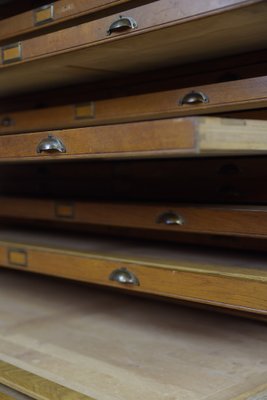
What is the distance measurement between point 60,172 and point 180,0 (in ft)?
3.62

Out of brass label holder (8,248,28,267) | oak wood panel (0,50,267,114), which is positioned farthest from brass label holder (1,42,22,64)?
brass label holder (8,248,28,267)

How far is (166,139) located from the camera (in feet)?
2.97

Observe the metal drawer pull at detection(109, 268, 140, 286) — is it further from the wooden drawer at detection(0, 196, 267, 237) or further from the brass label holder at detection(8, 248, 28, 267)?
the brass label holder at detection(8, 248, 28, 267)

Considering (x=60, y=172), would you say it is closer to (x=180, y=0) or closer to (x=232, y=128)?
(x=180, y=0)

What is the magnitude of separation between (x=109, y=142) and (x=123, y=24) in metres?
0.26

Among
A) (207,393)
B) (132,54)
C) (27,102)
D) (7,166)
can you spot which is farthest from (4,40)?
(207,393)

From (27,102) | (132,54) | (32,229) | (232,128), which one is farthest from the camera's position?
(27,102)

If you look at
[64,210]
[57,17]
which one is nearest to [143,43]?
[57,17]

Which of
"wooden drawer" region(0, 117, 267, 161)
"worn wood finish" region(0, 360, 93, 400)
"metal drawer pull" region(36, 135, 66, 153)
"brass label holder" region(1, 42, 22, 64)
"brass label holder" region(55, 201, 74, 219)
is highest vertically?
"brass label holder" region(1, 42, 22, 64)

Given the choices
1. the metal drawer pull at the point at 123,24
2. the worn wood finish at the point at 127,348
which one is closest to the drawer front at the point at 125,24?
the metal drawer pull at the point at 123,24

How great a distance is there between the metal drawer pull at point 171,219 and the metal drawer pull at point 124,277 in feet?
0.57

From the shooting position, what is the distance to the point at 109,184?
74.2 inches

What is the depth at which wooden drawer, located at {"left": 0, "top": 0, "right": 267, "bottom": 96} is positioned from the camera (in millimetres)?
1029

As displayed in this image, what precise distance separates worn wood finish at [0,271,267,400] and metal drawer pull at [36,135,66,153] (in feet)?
1.40
